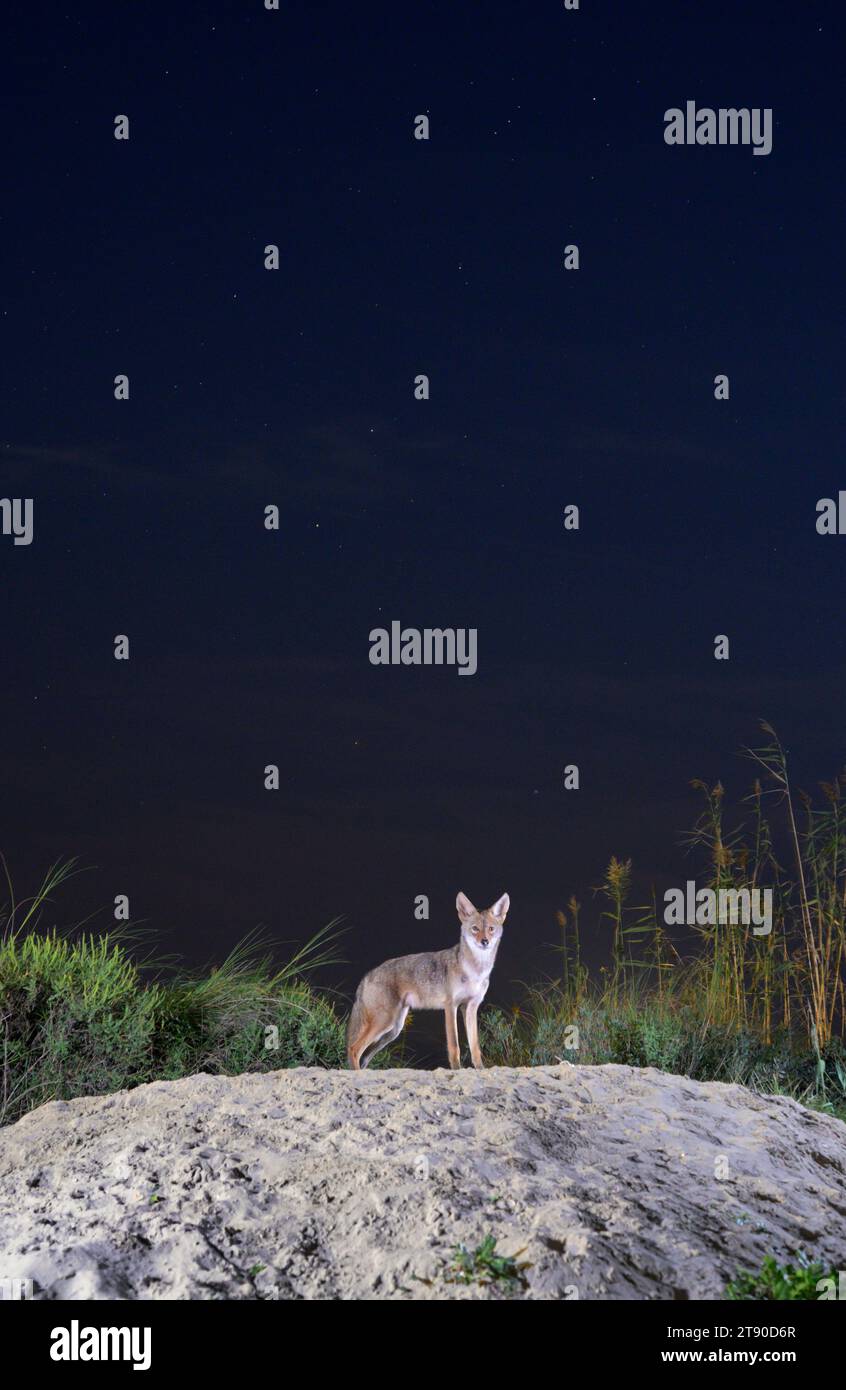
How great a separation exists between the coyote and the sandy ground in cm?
154

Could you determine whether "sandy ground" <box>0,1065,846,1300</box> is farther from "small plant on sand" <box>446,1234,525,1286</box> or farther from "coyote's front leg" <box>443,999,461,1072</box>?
"coyote's front leg" <box>443,999,461,1072</box>

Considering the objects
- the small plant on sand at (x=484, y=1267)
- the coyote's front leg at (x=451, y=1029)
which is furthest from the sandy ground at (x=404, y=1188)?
the coyote's front leg at (x=451, y=1029)

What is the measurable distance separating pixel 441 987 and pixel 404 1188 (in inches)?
139

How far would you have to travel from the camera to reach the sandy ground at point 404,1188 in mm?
3846

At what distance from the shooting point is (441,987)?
26.0 feet

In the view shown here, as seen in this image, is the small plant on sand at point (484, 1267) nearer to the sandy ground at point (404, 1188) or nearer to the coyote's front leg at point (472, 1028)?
the sandy ground at point (404, 1188)

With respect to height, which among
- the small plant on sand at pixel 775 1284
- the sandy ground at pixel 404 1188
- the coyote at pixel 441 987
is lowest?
the small plant on sand at pixel 775 1284

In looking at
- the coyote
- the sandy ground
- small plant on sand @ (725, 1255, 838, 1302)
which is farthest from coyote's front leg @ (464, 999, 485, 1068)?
small plant on sand @ (725, 1255, 838, 1302)

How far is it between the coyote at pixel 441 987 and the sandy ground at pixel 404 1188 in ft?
5.04

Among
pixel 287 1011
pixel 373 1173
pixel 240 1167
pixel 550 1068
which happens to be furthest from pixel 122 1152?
pixel 287 1011

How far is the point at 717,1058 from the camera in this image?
8.41m

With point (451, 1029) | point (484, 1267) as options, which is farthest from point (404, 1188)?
point (451, 1029)
